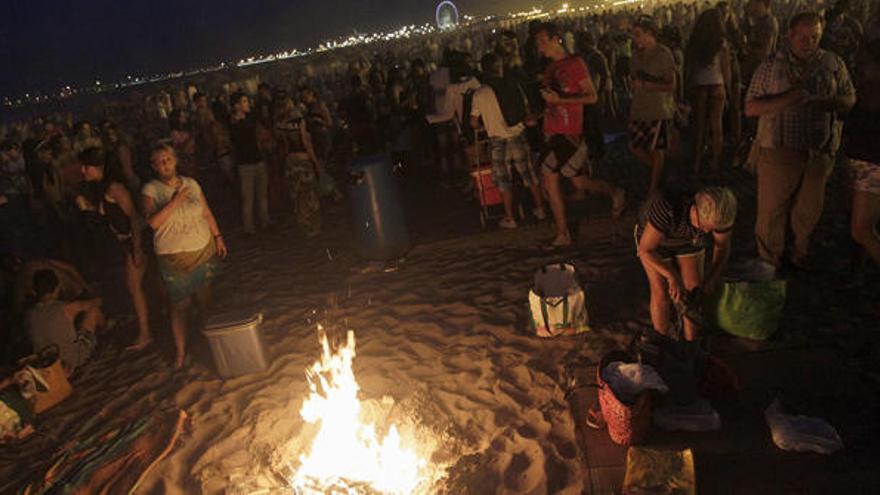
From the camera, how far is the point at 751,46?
8.75 metres

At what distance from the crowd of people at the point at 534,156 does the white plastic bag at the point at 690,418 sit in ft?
2.41

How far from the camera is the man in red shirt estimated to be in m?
6.08

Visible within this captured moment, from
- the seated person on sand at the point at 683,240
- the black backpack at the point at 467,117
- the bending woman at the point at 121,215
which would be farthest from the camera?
the black backpack at the point at 467,117

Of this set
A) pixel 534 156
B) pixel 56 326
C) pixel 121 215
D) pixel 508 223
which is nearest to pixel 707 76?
pixel 534 156

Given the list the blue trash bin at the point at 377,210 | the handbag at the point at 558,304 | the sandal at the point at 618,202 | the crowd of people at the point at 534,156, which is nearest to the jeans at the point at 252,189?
the crowd of people at the point at 534,156

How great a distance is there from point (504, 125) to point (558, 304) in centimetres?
258

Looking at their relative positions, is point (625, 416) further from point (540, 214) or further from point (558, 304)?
point (540, 214)

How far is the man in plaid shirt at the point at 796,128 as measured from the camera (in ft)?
14.7

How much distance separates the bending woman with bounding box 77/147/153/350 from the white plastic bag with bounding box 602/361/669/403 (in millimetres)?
4378

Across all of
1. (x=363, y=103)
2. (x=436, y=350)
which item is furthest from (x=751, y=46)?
(x=436, y=350)

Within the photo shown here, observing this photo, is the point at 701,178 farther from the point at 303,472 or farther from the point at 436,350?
the point at 303,472

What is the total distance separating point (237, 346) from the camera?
5.12 metres

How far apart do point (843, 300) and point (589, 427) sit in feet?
8.72

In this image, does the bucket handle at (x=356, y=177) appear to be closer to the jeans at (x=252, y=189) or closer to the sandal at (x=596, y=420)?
the jeans at (x=252, y=189)
